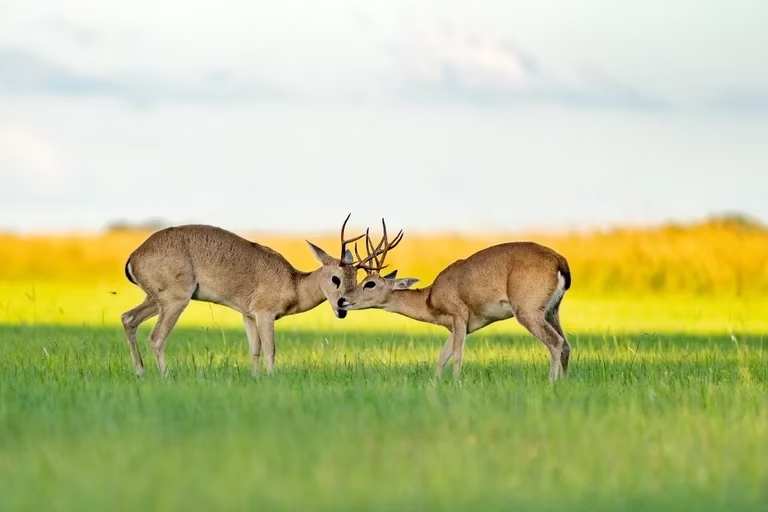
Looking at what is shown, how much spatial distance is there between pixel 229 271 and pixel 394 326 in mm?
10506

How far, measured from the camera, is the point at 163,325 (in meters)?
13.8

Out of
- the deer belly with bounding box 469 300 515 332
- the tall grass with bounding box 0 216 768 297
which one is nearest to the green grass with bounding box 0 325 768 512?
the deer belly with bounding box 469 300 515 332

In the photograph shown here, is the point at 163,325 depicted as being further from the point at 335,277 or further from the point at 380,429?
the point at 380,429

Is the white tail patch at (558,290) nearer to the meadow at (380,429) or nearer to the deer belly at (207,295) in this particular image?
the meadow at (380,429)

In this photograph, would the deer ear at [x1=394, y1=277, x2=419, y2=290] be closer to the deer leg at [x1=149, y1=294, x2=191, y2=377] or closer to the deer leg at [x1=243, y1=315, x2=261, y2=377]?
the deer leg at [x1=243, y1=315, x2=261, y2=377]

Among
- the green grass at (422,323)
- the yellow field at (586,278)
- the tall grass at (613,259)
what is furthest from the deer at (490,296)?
the tall grass at (613,259)

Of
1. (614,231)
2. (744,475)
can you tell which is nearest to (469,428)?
(744,475)

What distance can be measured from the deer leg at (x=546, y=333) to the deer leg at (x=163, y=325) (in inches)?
144

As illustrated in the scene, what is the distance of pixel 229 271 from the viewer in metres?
14.3

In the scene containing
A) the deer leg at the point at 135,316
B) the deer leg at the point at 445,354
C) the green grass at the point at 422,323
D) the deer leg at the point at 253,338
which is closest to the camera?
the deer leg at the point at 445,354

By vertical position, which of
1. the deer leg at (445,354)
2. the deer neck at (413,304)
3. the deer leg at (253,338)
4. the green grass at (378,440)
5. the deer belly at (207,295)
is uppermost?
the deer belly at (207,295)

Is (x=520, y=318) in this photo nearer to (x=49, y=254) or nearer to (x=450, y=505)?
(x=450, y=505)

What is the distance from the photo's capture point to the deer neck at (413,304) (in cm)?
1472

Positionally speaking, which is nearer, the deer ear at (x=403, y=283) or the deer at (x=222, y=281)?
the deer at (x=222, y=281)
